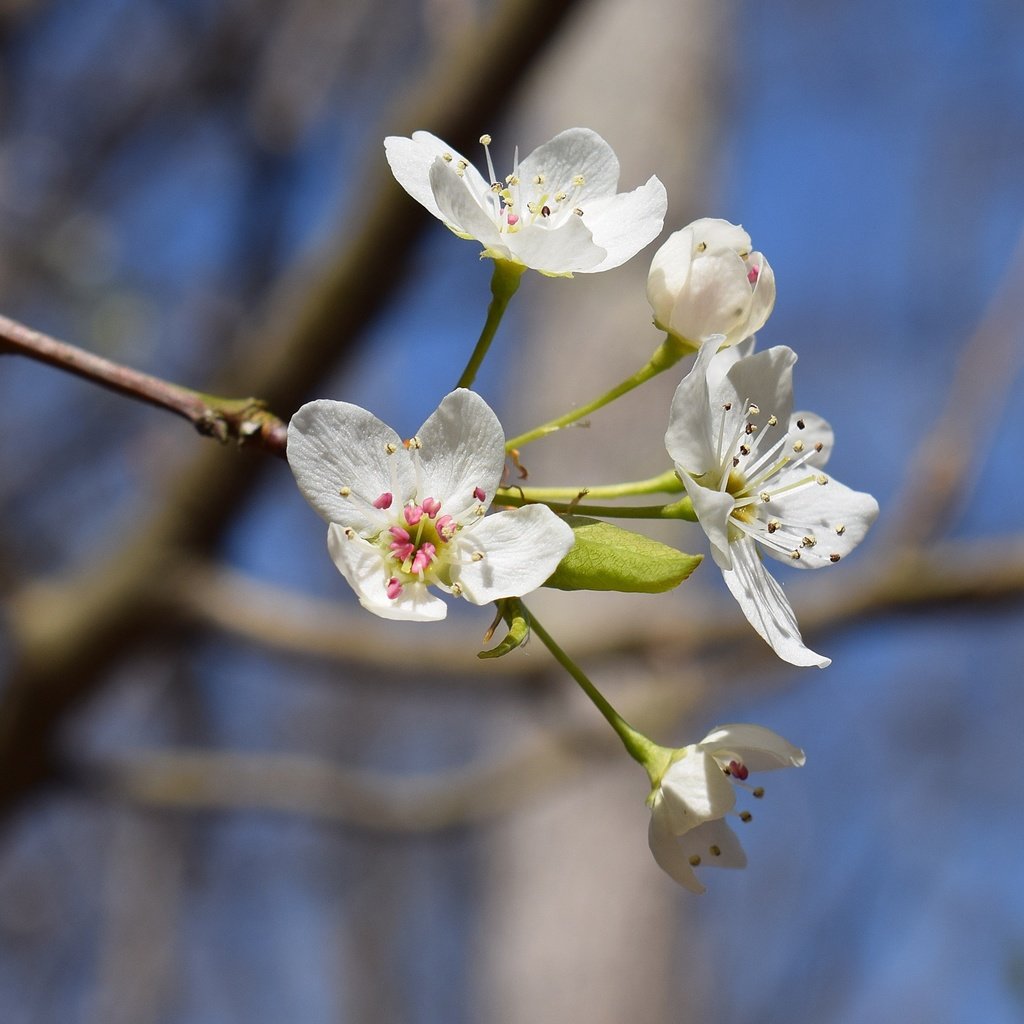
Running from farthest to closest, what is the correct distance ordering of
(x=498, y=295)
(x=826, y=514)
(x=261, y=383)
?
(x=261, y=383) → (x=826, y=514) → (x=498, y=295)

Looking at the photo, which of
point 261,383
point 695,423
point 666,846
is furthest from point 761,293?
point 261,383

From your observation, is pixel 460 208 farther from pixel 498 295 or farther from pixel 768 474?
pixel 768 474

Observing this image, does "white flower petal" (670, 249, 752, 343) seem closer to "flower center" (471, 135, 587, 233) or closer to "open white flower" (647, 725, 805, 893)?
"flower center" (471, 135, 587, 233)

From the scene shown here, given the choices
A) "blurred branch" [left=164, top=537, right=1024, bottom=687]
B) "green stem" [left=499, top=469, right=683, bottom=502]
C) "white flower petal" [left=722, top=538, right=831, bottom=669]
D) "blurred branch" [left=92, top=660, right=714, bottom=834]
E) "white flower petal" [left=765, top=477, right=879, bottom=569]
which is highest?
"green stem" [left=499, top=469, right=683, bottom=502]

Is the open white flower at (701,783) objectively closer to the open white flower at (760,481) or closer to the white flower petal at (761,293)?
the open white flower at (760,481)

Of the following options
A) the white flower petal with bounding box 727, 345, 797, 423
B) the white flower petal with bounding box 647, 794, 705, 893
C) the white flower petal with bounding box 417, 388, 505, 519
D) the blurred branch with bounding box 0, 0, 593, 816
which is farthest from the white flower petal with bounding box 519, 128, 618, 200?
A: the blurred branch with bounding box 0, 0, 593, 816

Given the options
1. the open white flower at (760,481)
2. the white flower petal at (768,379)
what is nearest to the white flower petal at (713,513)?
the open white flower at (760,481)
